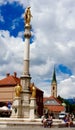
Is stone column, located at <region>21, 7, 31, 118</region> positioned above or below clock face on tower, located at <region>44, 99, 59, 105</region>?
below

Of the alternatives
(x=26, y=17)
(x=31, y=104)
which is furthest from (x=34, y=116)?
(x=26, y=17)

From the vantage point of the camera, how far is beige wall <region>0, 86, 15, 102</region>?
8988 cm

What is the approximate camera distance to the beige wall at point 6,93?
295ft

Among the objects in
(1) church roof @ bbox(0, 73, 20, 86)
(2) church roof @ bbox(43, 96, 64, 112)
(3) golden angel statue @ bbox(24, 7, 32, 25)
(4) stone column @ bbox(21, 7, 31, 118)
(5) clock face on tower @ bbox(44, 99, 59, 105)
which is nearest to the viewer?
(4) stone column @ bbox(21, 7, 31, 118)

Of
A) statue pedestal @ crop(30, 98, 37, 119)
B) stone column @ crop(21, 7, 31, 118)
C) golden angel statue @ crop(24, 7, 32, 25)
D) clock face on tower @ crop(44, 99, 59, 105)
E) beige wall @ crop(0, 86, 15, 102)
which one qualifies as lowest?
statue pedestal @ crop(30, 98, 37, 119)

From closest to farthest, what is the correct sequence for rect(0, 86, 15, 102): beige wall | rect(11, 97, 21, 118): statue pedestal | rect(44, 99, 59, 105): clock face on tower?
rect(11, 97, 21, 118): statue pedestal, rect(0, 86, 15, 102): beige wall, rect(44, 99, 59, 105): clock face on tower

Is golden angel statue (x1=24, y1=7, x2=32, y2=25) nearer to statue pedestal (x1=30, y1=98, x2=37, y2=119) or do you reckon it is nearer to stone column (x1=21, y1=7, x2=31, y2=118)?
stone column (x1=21, y1=7, x2=31, y2=118)

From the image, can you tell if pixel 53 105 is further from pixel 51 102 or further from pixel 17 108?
pixel 17 108

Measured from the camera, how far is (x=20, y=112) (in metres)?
41.8

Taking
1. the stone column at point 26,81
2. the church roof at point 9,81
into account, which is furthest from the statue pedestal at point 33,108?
the church roof at point 9,81

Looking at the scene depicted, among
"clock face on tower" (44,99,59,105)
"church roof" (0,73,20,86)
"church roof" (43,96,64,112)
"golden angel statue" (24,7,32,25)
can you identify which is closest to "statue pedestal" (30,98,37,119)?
"golden angel statue" (24,7,32,25)

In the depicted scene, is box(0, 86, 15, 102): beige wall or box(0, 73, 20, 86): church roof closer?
box(0, 86, 15, 102): beige wall

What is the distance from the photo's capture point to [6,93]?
91312 millimetres

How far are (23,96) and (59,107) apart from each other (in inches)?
3607
